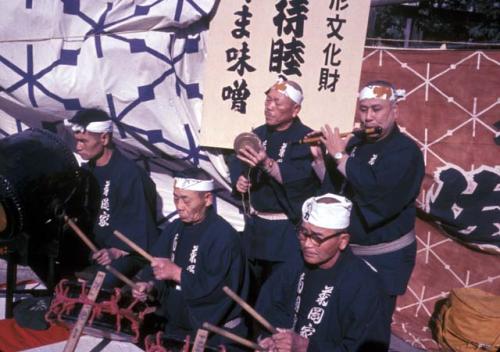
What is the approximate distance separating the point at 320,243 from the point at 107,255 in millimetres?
2036

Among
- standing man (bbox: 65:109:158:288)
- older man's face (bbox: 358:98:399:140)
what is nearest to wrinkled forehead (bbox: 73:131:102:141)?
standing man (bbox: 65:109:158:288)

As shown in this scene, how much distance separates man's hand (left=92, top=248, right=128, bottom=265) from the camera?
409 cm

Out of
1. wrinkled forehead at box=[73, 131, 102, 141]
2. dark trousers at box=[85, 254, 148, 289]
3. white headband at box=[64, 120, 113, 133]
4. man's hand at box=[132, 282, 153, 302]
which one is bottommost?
dark trousers at box=[85, 254, 148, 289]

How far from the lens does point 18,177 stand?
3729mm

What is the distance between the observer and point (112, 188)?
4.64 metres

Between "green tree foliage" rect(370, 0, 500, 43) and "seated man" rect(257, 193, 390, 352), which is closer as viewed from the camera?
"seated man" rect(257, 193, 390, 352)

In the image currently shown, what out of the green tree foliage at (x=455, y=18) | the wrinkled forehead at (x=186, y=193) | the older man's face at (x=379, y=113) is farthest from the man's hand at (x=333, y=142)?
the green tree foliage at (x=455, y=18)

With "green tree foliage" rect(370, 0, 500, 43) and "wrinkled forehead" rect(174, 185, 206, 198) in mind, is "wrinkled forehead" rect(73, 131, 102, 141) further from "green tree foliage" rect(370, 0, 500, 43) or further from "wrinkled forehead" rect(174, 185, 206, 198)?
"green tree foliage" rect(370, 0, 500, 43)

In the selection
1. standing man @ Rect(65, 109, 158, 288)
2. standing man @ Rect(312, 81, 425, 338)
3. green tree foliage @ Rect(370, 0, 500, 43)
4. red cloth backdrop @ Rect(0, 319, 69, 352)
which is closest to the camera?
red cloth backdrop @ Rect(0, 319, 69, 352)

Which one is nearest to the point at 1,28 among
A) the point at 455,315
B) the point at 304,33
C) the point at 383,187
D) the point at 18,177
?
the point at 18,177

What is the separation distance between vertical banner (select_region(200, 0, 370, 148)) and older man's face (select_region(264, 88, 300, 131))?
54 centimetres

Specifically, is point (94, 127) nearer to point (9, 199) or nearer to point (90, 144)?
point (90, 144)

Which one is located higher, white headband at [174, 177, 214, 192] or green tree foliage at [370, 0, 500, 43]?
green tree foliage at [370, 0, 500, 43]

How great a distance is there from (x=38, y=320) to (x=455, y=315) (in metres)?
3.32
